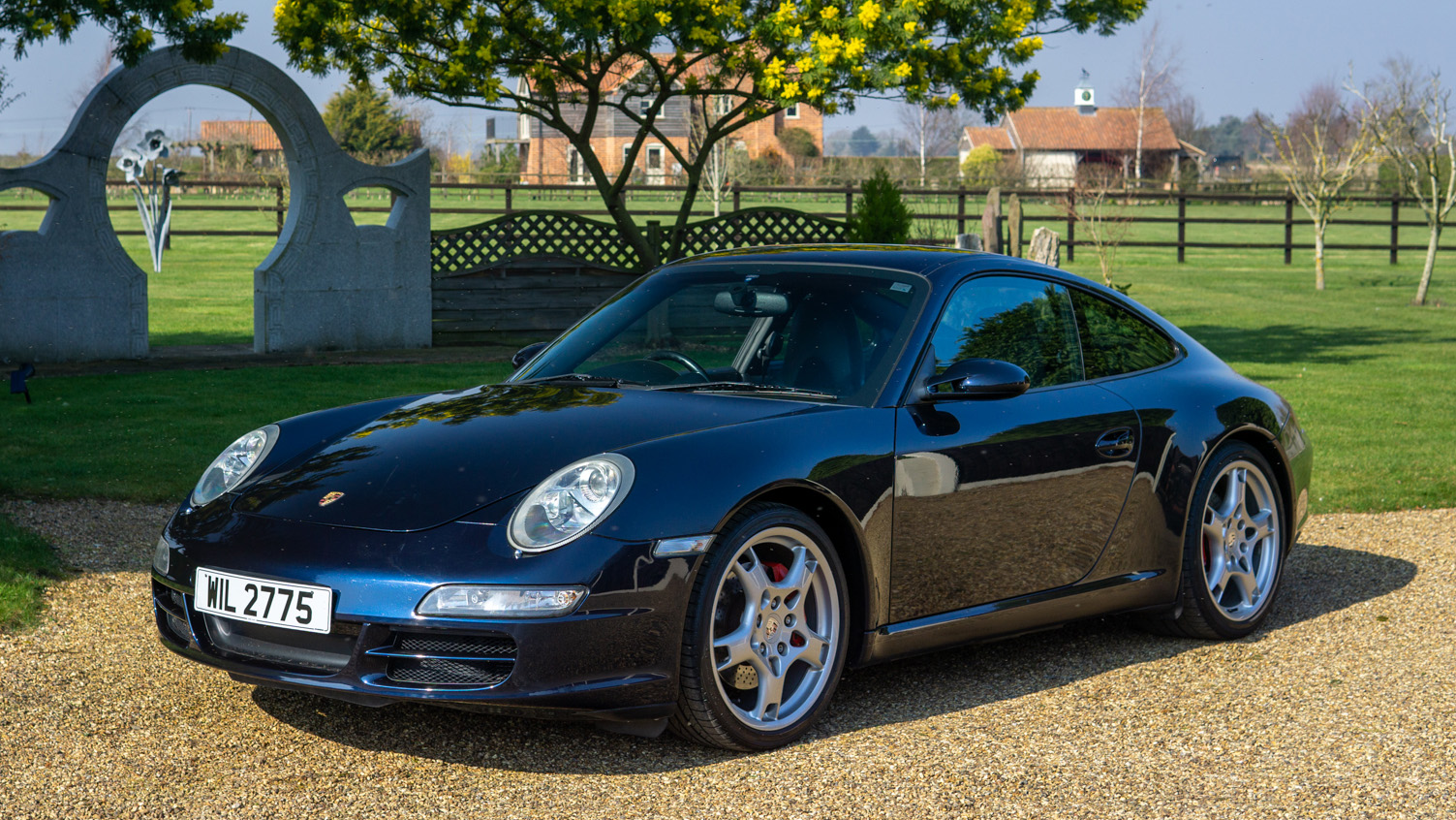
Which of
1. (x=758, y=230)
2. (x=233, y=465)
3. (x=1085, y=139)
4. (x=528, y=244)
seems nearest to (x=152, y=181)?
(x=528, y=244)

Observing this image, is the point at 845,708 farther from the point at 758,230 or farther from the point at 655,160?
the point at 655,160

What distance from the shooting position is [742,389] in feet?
14.9

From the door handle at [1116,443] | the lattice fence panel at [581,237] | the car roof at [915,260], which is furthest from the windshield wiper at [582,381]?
the lattice fence panel at [581,237]

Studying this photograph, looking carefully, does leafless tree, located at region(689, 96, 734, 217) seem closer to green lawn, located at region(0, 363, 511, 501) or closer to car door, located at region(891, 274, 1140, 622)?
green lawn, located at region(0, 363, 511, 501)

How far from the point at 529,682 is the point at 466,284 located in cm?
1371

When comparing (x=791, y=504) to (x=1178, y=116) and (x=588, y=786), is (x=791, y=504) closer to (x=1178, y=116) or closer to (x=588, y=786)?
(x=588, y=786)

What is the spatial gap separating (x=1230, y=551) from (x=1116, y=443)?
88 cm

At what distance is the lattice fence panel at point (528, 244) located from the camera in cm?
1691

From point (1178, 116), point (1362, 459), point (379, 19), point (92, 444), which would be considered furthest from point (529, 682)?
point (1178, 116)

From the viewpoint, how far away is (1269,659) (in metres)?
5.14

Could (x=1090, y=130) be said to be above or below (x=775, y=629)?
above

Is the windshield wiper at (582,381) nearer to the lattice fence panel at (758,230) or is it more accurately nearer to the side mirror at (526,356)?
the side mirror at (526,356)

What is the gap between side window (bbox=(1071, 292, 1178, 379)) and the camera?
515 cm

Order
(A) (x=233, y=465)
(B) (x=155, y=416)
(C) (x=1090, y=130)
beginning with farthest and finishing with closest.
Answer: (C) (x=1090, y=130) < (B) (x=155, y=416) < (A) (x=233, y=465)
